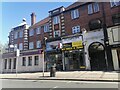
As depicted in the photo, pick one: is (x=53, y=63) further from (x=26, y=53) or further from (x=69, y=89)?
(x=69, y=89)

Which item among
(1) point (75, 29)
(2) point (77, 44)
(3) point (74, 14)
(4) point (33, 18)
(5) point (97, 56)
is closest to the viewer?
(5) point (97, 56)

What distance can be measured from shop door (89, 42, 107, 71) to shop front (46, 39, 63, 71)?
17.1 feet

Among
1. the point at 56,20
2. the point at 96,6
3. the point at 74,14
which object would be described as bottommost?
the point at 56,20

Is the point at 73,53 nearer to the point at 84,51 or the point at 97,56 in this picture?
the point at 84,51

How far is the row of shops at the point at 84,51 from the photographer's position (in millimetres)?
20312

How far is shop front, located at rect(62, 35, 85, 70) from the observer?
23.1m

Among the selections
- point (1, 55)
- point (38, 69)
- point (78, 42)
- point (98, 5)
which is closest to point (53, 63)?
point (38, 69)

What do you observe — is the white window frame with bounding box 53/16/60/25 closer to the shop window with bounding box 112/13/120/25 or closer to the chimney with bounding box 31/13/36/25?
the shop window with bounding box 112/13/120/25

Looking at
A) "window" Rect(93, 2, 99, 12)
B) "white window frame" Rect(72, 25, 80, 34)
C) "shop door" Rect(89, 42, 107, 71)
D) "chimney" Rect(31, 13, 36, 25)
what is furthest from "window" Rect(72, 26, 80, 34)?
"chimney" Rect(31, 13, 36, 25)

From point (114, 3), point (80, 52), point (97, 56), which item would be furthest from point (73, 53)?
point (114, 3)

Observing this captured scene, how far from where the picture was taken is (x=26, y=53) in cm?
3077

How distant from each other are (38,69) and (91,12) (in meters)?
13.1

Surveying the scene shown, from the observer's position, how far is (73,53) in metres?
23.9

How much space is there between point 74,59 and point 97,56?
352cm
